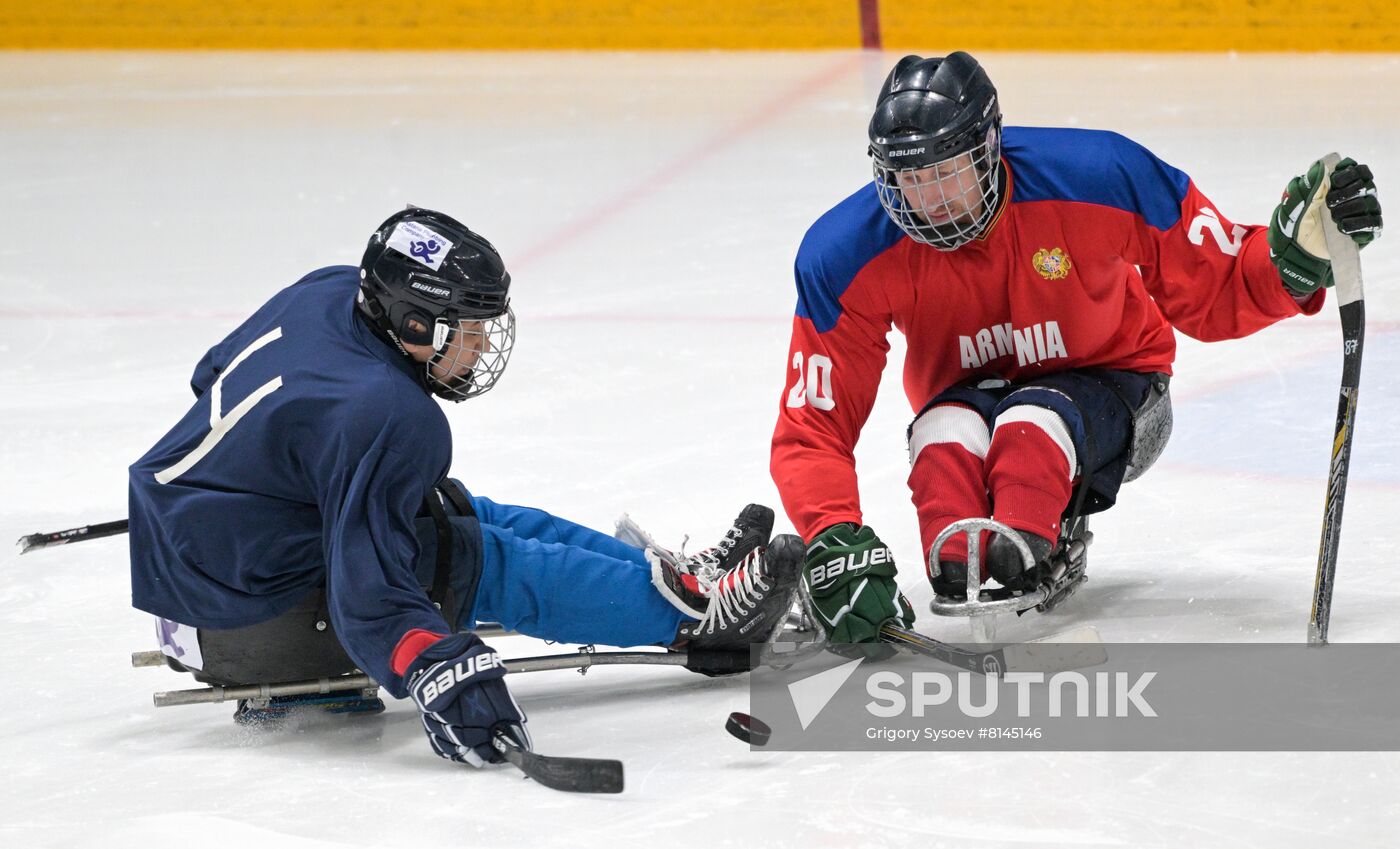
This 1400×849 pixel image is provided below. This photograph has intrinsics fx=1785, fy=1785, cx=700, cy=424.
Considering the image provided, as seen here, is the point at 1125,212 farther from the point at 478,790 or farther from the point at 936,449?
the point at 478,790

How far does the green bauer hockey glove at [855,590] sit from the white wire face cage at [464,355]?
2.09ft

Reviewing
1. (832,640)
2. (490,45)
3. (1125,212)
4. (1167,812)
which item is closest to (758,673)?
(832,640)

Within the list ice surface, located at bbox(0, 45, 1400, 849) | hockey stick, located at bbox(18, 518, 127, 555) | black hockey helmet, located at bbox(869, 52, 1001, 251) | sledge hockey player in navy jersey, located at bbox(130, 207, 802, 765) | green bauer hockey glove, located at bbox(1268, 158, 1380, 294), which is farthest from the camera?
hockey stick, located at bbox(18, 518, 127, 555)

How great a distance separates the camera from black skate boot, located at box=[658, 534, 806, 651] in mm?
2984

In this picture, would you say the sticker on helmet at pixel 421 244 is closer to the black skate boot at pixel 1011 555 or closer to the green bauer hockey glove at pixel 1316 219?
the black skate boot at pixel 1011 555

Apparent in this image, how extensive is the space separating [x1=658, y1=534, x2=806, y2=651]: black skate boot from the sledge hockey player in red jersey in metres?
0.10

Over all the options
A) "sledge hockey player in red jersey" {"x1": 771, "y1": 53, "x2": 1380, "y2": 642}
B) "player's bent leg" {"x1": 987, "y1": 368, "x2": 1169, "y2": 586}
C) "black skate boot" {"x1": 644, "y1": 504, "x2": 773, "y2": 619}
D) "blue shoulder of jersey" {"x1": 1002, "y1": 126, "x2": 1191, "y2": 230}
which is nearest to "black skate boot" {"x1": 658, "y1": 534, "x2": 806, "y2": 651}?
"black skate boot" {"x1": 644, "y1": 504, "x2": 773, "y2": 619}

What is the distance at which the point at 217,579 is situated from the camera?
9.44ft

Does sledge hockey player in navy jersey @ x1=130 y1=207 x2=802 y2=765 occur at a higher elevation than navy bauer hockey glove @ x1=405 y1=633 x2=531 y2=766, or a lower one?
higher

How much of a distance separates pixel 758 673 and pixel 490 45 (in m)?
6.55

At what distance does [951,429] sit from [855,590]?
15.0 inches

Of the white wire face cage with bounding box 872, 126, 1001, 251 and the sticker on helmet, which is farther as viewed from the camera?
the white wire face cage with bounding box 872, 126, 1001, 251

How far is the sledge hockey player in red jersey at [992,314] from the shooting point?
3074 mm

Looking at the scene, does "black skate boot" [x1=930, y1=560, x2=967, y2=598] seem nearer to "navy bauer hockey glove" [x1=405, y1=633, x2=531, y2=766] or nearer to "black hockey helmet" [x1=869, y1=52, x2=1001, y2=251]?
"black hockey helmet" [x1=869, y1=52, x2=1001, y2=251]
